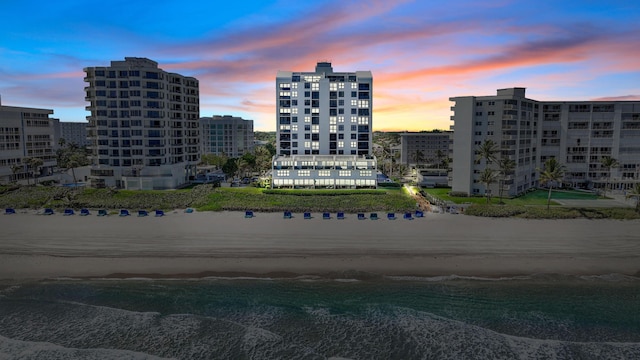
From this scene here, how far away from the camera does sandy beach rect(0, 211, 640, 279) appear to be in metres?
46.8

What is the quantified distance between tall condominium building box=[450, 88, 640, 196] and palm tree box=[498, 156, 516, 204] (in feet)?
12.6

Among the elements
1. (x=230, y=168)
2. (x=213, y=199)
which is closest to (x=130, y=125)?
(x=230, y=168)

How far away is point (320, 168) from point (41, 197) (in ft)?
180

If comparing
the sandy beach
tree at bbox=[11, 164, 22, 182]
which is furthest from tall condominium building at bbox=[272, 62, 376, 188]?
tree at bbox=[11, 164, 22, 182]

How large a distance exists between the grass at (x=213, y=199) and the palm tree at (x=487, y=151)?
56.3 ft

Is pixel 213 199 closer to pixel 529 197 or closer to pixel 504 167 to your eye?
pixel 504 167

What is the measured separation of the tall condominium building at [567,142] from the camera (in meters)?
89.3

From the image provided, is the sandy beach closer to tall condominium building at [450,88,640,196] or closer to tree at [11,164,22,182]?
tall condominium building at [450,88,640,196]

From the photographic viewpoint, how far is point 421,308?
38719mm

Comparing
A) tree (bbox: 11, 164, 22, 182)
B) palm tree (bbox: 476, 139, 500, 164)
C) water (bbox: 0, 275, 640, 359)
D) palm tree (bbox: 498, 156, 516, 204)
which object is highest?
palm tree (bbox: 476, 139, 500, 164)

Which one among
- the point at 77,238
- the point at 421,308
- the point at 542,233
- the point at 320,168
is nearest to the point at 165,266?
the point at 77,238

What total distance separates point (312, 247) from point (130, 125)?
2490 inches

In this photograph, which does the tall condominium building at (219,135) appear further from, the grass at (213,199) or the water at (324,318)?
the water at (324,318)

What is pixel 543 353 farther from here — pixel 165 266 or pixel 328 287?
pixel 165 266
